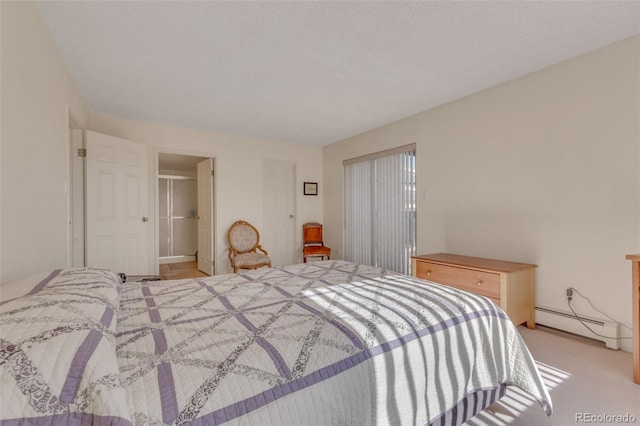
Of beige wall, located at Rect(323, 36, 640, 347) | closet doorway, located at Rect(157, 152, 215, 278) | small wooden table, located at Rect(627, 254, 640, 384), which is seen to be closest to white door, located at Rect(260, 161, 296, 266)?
closet doorway, located at Rect(157, 152, 215, 278)

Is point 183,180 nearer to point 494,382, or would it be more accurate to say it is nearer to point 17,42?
point 17,42

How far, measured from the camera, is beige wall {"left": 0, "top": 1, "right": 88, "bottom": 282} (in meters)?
1.43

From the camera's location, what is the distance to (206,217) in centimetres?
506

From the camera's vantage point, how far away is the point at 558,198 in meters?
2.61

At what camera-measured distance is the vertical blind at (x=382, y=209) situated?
4.05 meters

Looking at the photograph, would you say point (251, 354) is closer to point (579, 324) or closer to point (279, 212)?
point (579, 324)

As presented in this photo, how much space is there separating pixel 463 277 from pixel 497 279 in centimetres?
31

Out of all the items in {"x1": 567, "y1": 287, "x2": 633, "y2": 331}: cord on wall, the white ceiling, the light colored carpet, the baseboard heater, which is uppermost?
the white ceiling

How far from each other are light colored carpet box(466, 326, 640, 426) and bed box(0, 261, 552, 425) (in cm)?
20

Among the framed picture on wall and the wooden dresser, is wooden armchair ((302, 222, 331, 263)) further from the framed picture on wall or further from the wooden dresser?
the wooden dresser

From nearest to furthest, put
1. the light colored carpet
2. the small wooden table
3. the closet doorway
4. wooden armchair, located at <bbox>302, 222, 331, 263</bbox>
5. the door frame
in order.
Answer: the light colored carpet, the small wooden table, the door frame, wooden armchair, located at <bbox>302, 222, 331, 263</bbox>, the closet doorway

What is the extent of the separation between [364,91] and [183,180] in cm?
538

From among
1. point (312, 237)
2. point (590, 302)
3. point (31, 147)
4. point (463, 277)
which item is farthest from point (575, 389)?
point (312, 237)

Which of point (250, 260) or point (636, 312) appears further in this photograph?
point (250, 260)
